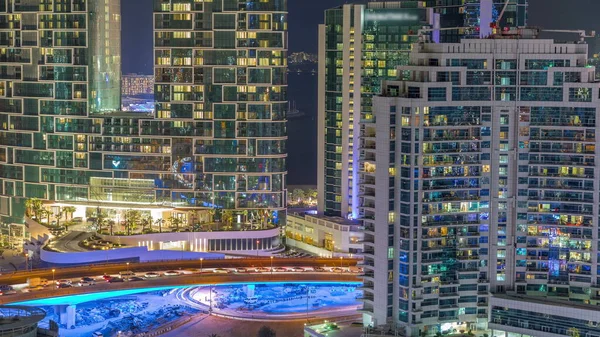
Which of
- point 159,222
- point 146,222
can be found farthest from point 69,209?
point 159,222

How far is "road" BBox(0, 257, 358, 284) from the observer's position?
8981cm

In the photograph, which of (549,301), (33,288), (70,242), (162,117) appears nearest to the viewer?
(549,301)

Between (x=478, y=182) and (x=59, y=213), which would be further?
(x=59, y=213)

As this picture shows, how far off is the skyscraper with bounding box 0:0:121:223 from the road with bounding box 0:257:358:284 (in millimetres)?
16227

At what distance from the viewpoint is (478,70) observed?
7500 centimetres

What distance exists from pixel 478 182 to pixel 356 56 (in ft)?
106

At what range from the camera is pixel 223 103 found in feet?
341

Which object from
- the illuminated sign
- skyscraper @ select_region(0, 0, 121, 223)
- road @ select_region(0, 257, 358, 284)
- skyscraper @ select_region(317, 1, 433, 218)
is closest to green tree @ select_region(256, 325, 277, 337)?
road @ select_region(0, 257, 358, 284)

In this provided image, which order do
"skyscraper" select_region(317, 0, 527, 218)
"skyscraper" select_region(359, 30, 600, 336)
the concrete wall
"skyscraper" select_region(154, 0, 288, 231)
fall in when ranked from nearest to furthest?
"skyscraper" select_region(359, 30, 600, 336), the concrete wall, "skyscraper" select_region(154, 0, 288, 231), "skyscraper" select_region(317, 0, 527, 218)

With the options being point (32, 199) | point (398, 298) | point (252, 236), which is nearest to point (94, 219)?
point (32, 199)

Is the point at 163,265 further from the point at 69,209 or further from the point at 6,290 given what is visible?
the point at 69,209

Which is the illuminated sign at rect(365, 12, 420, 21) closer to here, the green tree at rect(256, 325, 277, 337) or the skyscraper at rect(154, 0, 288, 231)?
the skyscraper at rect(154, 0, 288, 231)

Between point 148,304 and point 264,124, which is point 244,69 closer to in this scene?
point 264,124

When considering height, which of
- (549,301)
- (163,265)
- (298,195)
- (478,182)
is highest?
(478,182)
